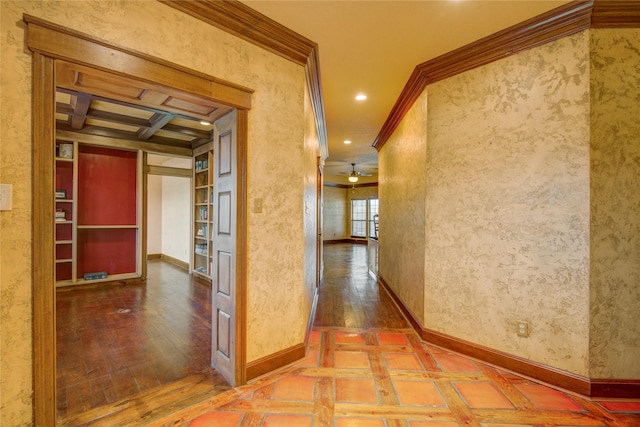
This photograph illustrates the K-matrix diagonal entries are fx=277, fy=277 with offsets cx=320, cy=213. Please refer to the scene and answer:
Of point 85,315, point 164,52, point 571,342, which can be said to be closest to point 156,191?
point 85,315

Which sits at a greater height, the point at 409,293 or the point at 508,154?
the point at 508,154

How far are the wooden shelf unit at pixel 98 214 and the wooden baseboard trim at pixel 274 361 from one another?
4.32 m

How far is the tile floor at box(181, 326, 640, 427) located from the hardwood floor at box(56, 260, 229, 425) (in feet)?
1.31

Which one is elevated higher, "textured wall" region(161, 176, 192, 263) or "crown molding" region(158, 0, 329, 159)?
"crown molding" region(158, 0, 329, 159)

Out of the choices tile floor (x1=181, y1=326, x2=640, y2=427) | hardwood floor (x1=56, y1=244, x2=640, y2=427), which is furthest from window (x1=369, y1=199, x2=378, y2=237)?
tile floor (x1=181, y1=326, x2=640, y2=427)

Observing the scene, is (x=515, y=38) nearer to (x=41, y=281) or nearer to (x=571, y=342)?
(x=571, y=342)

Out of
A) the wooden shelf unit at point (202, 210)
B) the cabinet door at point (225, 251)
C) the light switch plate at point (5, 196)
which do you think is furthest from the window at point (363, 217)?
the light switch plate at point (5, 196)

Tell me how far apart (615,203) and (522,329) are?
117cm

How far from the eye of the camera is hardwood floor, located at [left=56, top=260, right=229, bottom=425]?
6.58ft

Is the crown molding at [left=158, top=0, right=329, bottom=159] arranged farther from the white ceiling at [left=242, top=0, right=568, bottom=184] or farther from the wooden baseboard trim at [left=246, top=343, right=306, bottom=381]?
the wooden baseboard trim at [left=246, top=343, right=306, bottom=381]

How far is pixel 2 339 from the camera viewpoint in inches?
50.4

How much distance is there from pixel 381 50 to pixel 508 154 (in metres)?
1.47

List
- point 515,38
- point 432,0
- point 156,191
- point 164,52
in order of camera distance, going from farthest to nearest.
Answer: point 156,191 < point 515,38 < point 432,0 < point 164,52

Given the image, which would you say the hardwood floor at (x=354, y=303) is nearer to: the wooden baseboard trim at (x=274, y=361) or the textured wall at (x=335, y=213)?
the wooden baseboard trim at (x=274, y=361)
